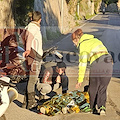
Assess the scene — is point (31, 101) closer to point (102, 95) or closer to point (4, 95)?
point (102, 95)

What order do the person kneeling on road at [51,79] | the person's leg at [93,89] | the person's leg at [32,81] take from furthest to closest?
the person kneeling on road at [51,79] < the person's leg at [32,81] < the person's leg at [93,89]

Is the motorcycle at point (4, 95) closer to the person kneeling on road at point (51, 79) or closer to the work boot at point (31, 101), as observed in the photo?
the work boot at point (31, 101)

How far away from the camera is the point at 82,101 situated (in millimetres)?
5945

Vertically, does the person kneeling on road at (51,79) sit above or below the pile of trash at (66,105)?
above

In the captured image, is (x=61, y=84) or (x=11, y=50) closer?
(x=61, y=84)

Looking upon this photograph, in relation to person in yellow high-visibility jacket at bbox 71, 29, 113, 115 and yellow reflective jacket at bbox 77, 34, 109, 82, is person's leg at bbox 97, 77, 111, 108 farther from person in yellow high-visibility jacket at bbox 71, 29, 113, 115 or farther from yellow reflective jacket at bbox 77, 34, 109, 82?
yellow reflective jacket at bbox 77, 34, 109, 82

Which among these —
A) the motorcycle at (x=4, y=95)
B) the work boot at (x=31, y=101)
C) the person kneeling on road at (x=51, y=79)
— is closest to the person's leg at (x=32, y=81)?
the work boot at (x=31, y=101)

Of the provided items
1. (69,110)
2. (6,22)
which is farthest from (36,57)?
(6,22)

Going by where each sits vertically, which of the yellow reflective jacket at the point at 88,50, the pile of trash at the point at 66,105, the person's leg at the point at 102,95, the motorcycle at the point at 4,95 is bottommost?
the pile of trash at the point at 66,105

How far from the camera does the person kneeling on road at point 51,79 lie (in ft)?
21.1

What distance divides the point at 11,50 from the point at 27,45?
5.55ft

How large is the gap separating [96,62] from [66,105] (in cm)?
117

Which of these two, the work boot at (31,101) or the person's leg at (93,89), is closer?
the person's leg at (93,89)

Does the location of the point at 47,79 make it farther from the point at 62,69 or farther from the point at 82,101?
the point at 82,101
